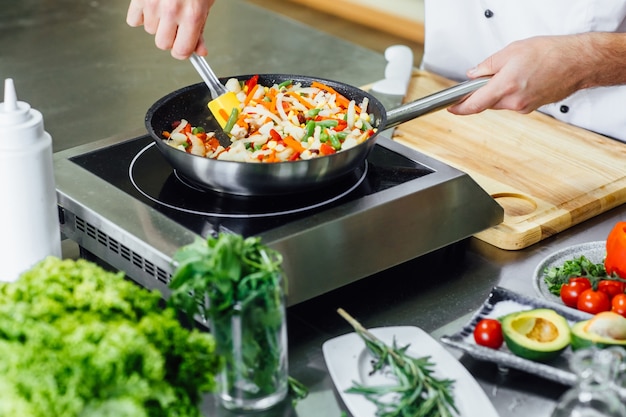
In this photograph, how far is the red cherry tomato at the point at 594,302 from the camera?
4.25 ft

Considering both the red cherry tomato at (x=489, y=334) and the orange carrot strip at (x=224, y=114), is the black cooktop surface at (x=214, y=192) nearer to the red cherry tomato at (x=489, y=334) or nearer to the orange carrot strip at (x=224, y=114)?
the orange carrot strip at (x=224, y=114)

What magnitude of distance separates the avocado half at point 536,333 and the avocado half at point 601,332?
0.05 ft

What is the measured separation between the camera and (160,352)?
3.01 feet

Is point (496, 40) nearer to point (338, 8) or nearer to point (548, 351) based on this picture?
point (548, 351)

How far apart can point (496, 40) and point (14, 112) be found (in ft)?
4.60

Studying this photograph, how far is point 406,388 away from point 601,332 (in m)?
0.28

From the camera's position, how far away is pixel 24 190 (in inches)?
45.4

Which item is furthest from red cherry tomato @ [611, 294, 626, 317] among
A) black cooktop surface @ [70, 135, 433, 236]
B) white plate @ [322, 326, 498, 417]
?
black cooktop surface @ [70, 135, 433, 236]

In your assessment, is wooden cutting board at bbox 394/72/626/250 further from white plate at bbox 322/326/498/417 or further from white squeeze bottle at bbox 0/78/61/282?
white squeeze bottle at bbox 0/78/61/282

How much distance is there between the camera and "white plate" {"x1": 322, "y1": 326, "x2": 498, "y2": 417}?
3.69ft

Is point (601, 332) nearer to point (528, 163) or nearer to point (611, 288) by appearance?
point (611, 288)

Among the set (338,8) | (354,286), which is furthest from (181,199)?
(338,8)

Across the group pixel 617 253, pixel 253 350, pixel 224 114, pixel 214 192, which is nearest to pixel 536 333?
pixel 617 253

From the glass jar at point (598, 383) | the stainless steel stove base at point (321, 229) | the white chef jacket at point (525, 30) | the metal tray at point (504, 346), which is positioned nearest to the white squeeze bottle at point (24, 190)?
the stainless steel stove base at point (321, 229)
